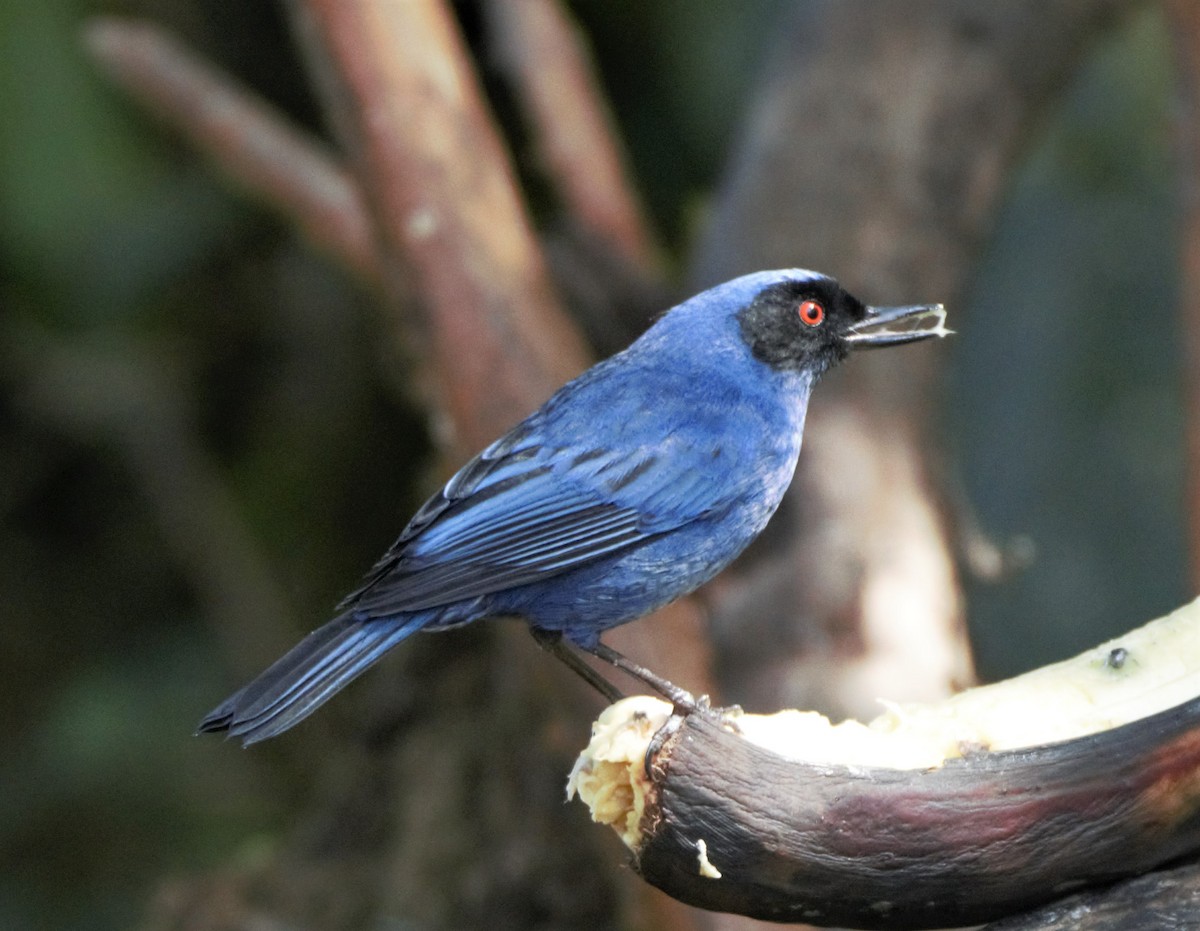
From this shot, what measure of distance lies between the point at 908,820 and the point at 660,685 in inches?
25.8

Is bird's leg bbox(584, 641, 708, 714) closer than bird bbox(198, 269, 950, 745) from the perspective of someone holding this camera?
Yes

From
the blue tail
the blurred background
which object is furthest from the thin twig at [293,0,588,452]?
the blurred background

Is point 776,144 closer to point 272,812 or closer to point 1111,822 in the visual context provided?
point 272,812

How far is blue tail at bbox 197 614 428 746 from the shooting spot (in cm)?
241

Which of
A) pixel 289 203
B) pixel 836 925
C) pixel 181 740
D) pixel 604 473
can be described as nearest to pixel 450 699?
pixel 181 740

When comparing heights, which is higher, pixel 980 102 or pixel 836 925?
pixel 980 102

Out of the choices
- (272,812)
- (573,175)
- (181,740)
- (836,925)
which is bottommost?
(272,812)

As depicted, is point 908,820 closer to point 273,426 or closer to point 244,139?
point 244,139

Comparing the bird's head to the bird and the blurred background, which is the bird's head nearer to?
the bird

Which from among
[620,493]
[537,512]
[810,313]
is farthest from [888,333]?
[537,512]

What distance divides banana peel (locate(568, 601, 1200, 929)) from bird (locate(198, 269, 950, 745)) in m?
0.52

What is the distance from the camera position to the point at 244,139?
4961 mm

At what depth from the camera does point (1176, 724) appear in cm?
200

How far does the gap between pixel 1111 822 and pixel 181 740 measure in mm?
4230
